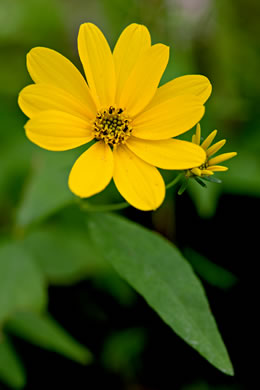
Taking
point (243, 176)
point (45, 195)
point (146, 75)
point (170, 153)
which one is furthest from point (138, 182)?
point (243, 176)

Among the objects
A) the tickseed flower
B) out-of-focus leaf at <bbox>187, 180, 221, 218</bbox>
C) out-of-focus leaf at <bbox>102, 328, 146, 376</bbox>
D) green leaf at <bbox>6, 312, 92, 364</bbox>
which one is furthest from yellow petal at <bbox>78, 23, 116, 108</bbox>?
out-of-focus leaf at <bbox>102, 328, 146, 376</bbox>

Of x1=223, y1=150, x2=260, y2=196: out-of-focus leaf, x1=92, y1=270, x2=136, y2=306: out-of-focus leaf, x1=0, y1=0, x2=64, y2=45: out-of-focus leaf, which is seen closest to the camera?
x1=92, y1=270, x2=136, y2=306: out-of-focus leaf

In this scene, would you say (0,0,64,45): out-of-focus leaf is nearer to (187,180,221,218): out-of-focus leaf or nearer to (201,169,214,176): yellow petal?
(187,180,221,218): out-of-focus leaf

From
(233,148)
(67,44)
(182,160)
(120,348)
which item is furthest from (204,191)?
(67,44)

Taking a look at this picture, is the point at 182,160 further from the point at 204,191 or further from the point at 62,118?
the point at 204,191

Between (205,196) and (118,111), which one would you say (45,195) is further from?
(205,196)

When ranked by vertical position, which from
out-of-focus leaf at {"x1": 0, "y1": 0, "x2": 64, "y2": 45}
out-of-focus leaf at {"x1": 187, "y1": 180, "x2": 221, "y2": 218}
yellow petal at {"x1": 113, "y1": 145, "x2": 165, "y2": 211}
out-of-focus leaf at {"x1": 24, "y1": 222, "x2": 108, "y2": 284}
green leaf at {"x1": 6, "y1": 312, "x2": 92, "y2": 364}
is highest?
out-of-focus leaf at {"x1": 0, "y1": 0, "x2": 64, "y2": 45}
